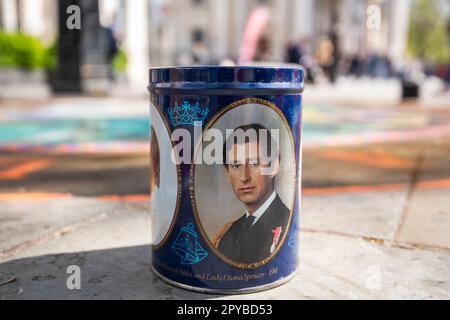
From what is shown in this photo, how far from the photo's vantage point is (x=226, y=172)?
221 centimetres

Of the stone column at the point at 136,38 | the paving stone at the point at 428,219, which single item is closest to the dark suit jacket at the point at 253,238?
the paving stone at the point at 428,219

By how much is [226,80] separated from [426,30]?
250ft

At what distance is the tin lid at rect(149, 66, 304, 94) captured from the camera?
2.12 metres

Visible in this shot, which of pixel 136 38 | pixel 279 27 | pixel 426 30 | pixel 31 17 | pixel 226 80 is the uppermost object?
pixel 426 30

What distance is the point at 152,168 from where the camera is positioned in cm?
250

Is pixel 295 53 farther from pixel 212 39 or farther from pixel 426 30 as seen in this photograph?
pixel 426 30

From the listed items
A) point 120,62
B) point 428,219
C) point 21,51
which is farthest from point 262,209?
point 120,62

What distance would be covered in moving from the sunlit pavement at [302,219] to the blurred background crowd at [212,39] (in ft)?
3.89

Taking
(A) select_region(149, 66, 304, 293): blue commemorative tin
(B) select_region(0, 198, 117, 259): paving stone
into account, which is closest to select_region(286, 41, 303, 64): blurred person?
(B) select_region(0, 198, 117, 259): paving stone

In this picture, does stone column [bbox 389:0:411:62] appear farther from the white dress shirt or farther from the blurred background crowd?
the white dress shirt

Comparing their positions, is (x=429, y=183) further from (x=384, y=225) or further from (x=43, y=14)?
(x=43, y=14)

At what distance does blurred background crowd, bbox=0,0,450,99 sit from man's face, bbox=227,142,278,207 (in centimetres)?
66

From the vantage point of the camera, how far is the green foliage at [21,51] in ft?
61.0
